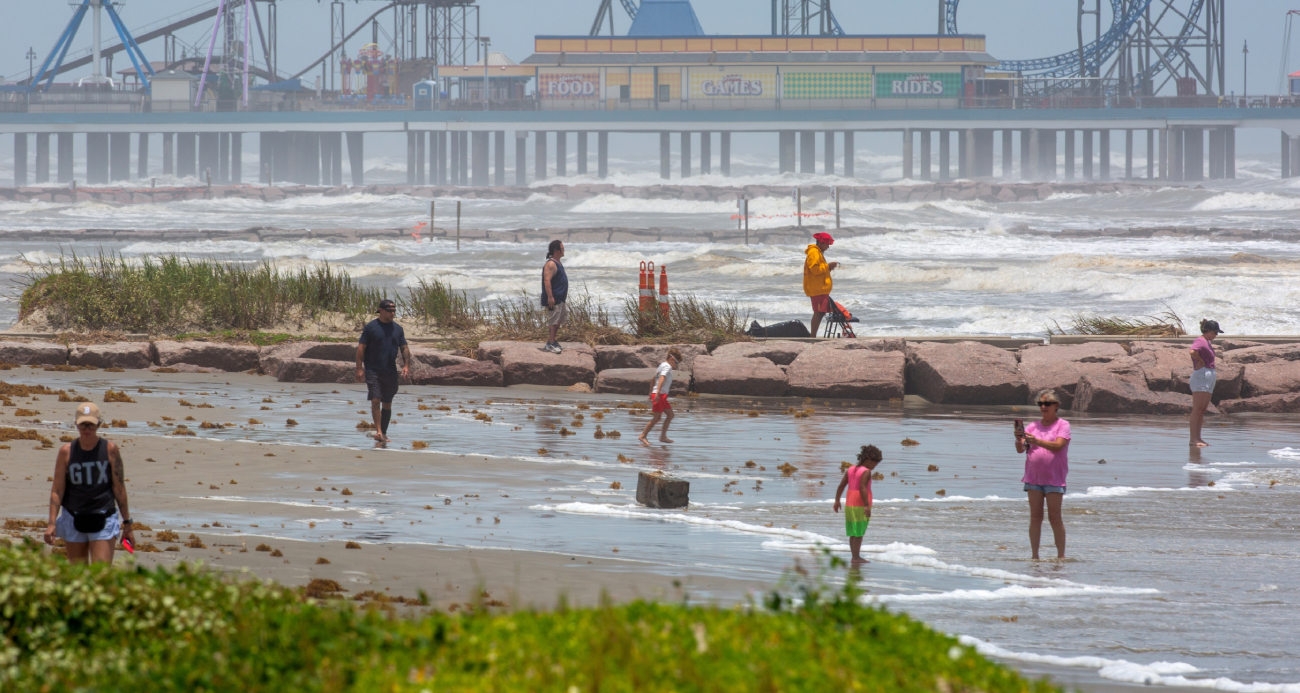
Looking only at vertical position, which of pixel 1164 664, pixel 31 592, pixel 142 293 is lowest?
pixel 1164 664

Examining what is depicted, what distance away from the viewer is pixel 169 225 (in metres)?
62.3

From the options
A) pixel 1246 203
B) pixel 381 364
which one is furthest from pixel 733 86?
pixel 381 364

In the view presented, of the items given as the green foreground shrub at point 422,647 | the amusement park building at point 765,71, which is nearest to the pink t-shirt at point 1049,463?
the green foreground shrub at point 422,647

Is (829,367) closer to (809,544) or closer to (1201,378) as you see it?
(1201,378)

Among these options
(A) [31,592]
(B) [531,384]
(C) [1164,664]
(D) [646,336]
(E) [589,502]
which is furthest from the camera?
(D) [646,336]

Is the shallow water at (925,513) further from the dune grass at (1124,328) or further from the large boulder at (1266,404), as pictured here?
the dune grass at (1124,328)

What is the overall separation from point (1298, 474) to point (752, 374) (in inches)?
245

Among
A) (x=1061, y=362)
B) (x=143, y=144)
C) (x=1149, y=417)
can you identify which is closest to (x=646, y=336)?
(x=1061, y=362)

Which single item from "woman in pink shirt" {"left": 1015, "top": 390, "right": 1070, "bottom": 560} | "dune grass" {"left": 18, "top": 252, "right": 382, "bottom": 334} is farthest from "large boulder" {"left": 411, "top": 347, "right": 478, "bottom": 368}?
"woman in pink shirt" {"left": 1015, "top": 390, "right": 1070, "bottom": 560}

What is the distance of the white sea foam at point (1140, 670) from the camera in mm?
5348

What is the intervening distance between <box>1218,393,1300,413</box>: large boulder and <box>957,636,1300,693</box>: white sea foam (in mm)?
10210

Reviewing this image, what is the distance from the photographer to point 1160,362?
15266 millimetres

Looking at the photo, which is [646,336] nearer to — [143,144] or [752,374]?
[752,374]

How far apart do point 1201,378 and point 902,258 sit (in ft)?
87.4
